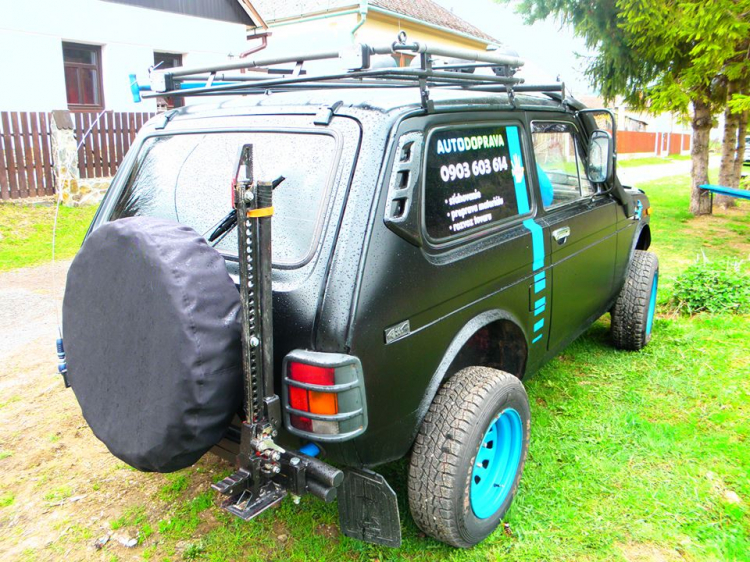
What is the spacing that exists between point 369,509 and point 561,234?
191 centimetres

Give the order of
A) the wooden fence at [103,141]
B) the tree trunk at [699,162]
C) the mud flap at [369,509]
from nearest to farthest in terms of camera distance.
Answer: the mud flap at [369,509] < the tree trunk at [699,162] < the wooden fence at [103,141]

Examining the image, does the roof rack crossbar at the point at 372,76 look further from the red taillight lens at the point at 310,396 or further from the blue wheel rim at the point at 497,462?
the blue wheel rim at the point at 497,462

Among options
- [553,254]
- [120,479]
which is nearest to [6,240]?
[120,479]

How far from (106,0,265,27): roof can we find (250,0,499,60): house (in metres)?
1.01

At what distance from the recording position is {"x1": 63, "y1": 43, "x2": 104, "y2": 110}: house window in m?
15.0

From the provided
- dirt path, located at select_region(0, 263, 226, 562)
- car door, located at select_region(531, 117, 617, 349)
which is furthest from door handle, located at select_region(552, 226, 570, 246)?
dirt path, located at select_region(0, 263, 226, 562)

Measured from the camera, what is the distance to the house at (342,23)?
1884 centimetres

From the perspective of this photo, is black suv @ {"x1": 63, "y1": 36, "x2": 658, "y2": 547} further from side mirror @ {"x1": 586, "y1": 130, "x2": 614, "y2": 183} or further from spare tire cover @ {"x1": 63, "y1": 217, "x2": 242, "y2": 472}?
side mirror @ {"x1": 586, "y1": 130, "x2": 614, "y2": 183}

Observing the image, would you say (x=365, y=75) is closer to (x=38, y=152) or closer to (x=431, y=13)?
(x=38, y=152)

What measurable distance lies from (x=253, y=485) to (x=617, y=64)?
10.9m

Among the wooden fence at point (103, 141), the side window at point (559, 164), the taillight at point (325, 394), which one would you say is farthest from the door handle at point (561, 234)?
the wooden fence at point (103, 141)

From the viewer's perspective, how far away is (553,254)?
3393 mm

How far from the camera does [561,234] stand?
→ 11.3 ft

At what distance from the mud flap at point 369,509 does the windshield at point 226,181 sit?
87 centimetres
